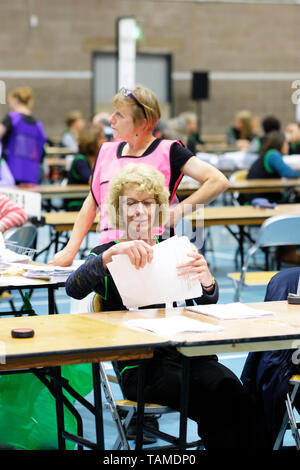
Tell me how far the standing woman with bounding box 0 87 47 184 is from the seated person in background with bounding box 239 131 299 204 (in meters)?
2.18

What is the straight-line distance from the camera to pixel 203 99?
19.2 m

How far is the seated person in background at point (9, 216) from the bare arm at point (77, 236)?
0.52 metres

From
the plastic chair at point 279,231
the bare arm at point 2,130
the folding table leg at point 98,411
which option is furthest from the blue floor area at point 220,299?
the bare arm at point 2,130

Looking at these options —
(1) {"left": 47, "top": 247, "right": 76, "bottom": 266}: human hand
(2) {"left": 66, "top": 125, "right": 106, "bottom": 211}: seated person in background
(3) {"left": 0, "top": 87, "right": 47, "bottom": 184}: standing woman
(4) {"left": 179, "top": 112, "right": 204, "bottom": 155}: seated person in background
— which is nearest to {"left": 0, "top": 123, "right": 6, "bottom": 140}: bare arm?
(3) {"left": 0, "top": 87, "right": 47, "bottom": 184}: standing woman

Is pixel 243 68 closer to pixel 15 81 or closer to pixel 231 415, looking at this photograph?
pixel 15 81

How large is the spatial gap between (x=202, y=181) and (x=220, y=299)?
8.94 ft

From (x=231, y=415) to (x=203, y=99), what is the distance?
17.1 m

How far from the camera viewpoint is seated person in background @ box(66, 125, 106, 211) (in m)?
7.01

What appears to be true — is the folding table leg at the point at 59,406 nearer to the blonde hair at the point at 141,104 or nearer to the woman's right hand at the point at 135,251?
the woman's right hand at the point at 135,251

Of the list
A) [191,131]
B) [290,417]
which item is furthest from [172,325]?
[191,131]

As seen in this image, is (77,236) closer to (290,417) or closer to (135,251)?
(135,251)

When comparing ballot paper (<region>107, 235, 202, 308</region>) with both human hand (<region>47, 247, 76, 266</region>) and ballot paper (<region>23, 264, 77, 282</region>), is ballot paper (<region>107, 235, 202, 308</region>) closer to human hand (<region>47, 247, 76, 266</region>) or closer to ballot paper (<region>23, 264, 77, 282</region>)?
ballot paper (<region>23, 264, 77, 282</region>)

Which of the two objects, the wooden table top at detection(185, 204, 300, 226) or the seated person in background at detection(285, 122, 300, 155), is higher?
the seated person in background at detection(285, 122, 300, 155)
